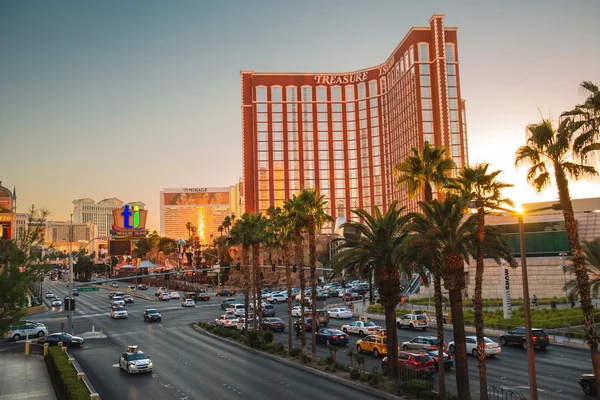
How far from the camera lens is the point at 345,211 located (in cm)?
16688

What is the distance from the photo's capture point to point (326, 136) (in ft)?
557

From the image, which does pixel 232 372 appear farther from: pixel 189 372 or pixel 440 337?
pixel 440 337

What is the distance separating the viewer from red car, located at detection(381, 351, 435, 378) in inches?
1190

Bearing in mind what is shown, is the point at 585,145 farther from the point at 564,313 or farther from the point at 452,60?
the point at 452,60

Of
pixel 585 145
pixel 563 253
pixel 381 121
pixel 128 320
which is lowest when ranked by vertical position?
pixel 128 320

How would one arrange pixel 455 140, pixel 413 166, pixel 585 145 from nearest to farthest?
pixel 585 145
pixel 413 166
pixel 455 140

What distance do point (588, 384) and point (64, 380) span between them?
1014 inches

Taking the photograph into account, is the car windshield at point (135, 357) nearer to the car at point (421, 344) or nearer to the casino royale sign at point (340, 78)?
the car at point (421, 344)

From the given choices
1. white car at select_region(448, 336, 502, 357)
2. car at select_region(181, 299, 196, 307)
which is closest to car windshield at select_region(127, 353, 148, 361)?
white car at select_region(448, 336, 502, 357)

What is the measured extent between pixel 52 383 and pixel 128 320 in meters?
37.0

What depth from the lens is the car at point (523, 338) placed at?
38.6 metres

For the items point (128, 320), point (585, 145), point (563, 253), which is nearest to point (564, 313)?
point (563, 253)

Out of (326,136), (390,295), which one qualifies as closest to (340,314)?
(390,295)

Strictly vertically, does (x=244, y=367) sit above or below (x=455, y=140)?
below
